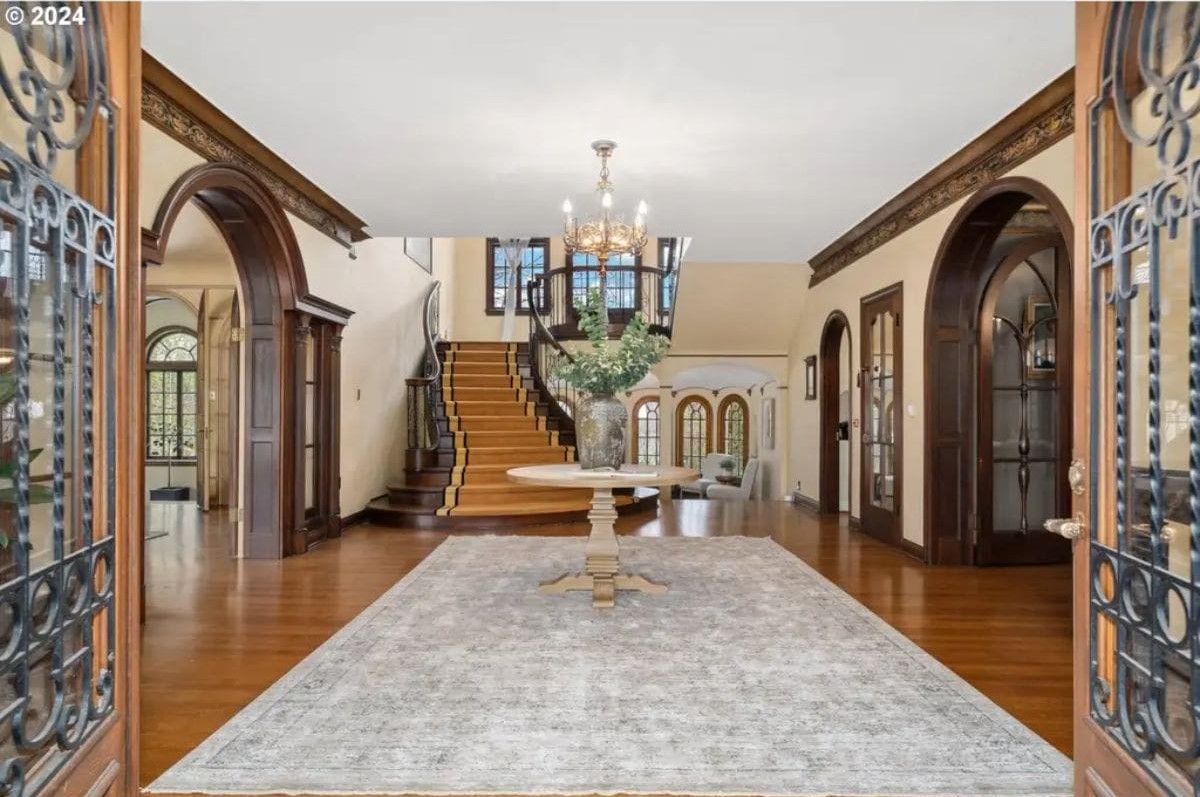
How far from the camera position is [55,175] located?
159 cm

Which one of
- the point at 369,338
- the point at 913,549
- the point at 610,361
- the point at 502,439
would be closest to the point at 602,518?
the point at 610,361

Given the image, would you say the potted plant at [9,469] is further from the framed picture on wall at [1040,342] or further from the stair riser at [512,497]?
the framed picture on wall at [1040,342]

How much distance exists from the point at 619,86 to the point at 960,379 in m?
3.42

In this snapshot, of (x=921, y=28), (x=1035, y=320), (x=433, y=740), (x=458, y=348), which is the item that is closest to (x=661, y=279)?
(x=458, y=348)

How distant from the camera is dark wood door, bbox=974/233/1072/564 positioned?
5500mm

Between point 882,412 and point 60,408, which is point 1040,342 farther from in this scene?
point 60,408

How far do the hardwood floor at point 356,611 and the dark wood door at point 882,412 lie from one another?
0.83 ft

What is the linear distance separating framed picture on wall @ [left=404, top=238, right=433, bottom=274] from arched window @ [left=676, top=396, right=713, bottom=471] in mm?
8497

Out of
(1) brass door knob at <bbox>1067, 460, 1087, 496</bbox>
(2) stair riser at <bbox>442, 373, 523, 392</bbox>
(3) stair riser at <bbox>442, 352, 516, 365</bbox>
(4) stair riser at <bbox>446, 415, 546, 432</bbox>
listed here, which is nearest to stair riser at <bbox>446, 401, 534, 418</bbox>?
Answer: (4) stair riser at <bbox>446, 415, 546, 432</bbox>

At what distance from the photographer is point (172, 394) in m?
11.3

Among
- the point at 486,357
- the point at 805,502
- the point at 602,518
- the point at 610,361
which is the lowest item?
the point at 805,502

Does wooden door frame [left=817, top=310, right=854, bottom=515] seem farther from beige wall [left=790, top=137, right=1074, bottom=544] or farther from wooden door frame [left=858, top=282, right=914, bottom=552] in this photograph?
wooden door frame [left=858, top=282, right=914, bottom=552]

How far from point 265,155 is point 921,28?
13.0 feet

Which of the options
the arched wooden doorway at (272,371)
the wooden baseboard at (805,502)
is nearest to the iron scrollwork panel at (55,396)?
the arched wooden doorway at (272,371)
